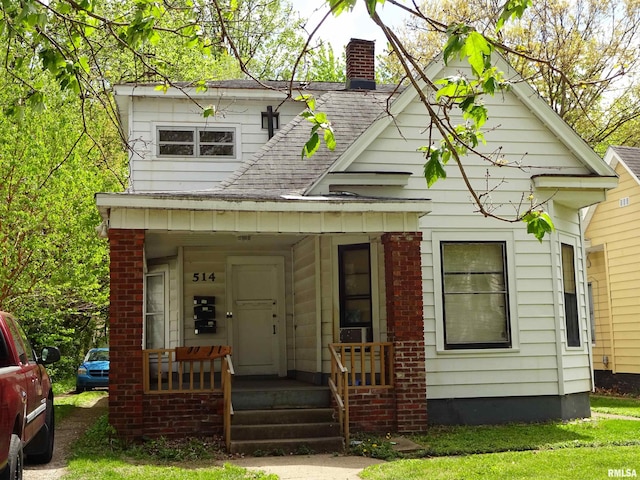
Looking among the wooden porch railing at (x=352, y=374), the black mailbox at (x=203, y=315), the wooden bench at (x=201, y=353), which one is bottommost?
the wooden porch railing at (x=352, y=374)

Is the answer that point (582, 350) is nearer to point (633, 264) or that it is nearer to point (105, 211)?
point (633, 264)

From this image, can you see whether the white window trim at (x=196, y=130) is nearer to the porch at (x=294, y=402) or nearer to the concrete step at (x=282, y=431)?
the porch at (x=294, y=402)

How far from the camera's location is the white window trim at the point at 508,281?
12.7m

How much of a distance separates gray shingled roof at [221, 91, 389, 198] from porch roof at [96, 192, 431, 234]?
55.8 inches

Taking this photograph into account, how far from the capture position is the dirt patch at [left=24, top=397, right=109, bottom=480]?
877 cm

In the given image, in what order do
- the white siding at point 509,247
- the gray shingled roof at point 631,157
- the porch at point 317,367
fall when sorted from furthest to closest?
the gray shingled roof at point 631,157 < the white siding at point 509,247 < the porch at point 317,367

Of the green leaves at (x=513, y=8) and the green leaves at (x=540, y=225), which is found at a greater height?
the green leaves at (x=513, y=8)

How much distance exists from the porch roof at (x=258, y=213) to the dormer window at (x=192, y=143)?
6.04 meters

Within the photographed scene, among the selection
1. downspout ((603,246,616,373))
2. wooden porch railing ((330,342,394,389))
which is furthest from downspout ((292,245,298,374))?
downspout ((603,246,616,373))

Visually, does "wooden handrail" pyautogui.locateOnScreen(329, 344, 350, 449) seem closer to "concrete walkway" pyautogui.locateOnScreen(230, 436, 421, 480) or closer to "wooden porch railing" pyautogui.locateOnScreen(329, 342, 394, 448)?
"wooden porch railing" pyautogui.locateOnScreen(329, 342, 394, 448)

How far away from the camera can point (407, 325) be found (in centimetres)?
1141

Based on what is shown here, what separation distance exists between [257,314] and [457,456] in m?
6.25

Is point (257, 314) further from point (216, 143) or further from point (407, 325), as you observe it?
point (407, 325)

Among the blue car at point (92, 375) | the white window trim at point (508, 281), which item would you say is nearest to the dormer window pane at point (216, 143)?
the white window trim at point (508, 281)
